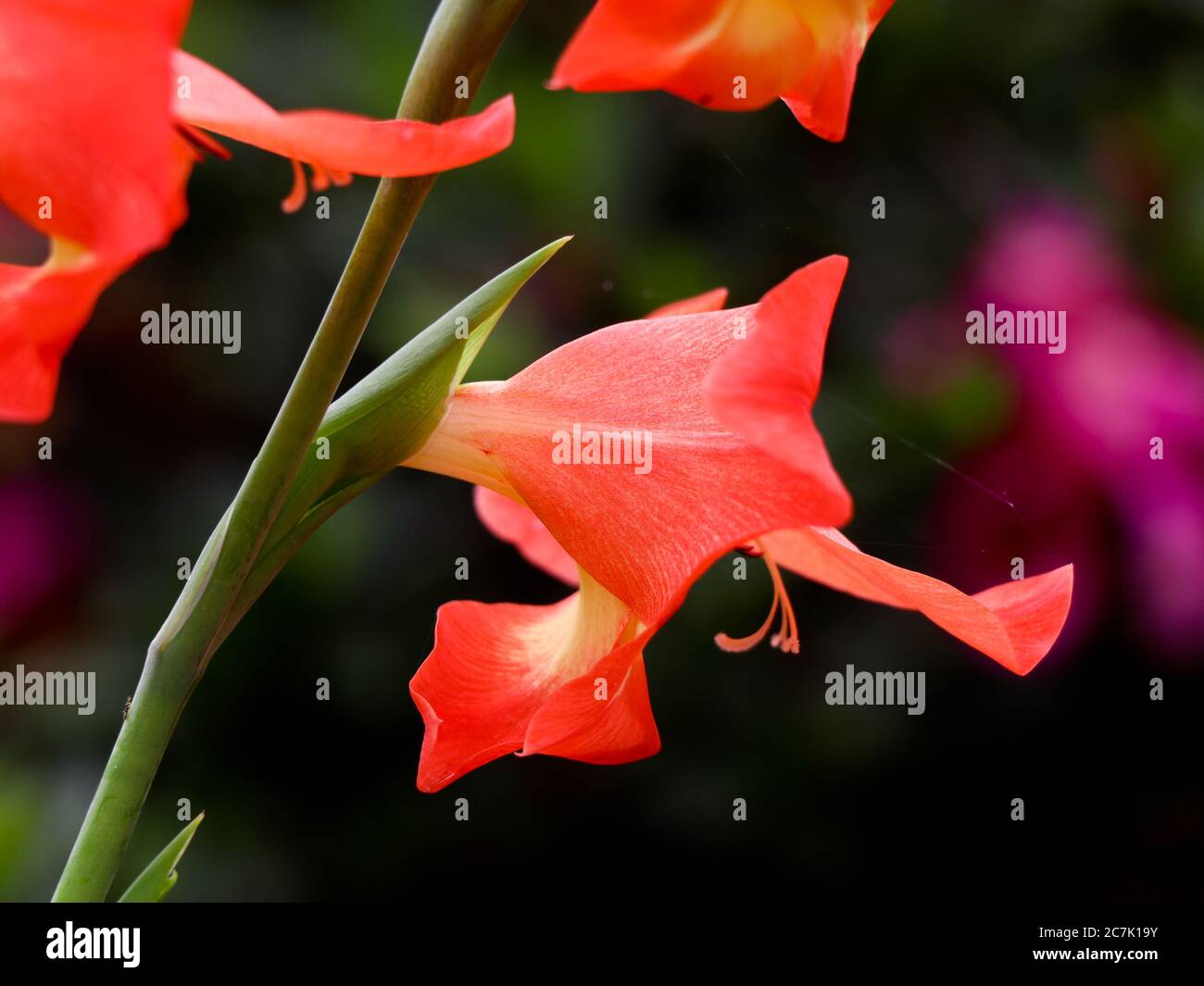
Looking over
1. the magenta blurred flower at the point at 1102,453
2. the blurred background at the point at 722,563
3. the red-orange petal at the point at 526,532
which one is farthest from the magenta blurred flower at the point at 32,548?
the magenta blurred flower at the point at 1102,453

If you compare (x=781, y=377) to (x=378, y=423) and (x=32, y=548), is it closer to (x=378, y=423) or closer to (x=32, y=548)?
(x=378, y=423)

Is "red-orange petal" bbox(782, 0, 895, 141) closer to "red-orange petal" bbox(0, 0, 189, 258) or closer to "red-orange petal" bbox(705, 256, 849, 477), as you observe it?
"red-orange petal" bbox(705, 256, 849, 477)

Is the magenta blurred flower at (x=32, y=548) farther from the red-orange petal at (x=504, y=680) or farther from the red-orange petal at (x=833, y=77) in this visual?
the red-orange petal at (x=833, y=77)

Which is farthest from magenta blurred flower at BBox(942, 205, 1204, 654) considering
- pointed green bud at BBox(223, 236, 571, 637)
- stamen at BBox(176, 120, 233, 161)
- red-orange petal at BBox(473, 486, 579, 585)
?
stamen at BBox(176, 120, 233, 161)

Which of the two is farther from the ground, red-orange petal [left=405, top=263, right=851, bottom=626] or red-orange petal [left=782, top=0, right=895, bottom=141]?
red-orange petal [left=782, top=0, right=895, bottom=141]

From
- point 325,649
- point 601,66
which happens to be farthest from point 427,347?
point 325,649

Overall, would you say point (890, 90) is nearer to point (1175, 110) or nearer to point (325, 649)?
point (1175, 110)

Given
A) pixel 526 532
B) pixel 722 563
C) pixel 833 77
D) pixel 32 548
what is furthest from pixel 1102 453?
pixel 32 548
